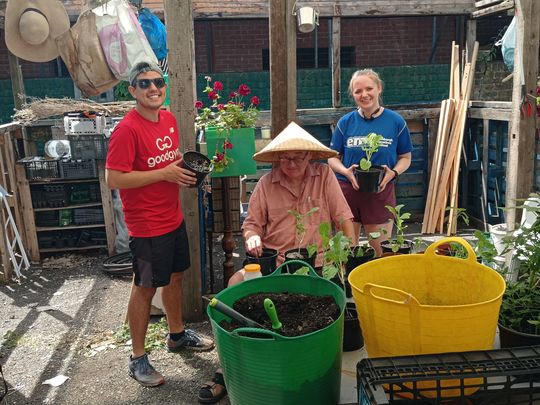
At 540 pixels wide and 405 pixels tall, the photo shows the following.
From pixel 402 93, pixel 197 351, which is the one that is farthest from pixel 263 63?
pixel 197 351

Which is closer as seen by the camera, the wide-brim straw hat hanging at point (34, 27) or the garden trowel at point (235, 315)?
the garden trowel at point (235, 315)

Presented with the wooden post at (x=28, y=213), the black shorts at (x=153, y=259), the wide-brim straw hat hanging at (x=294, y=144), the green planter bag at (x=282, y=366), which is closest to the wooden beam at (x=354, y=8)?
the wooden post at (x=28, y=213)

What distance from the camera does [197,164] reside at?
3.04m

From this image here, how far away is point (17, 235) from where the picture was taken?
18.8 feet

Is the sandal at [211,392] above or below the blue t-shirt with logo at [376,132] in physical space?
below

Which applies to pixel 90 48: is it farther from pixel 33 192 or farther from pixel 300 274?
pixel 300 274

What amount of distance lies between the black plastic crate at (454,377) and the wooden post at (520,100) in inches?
126

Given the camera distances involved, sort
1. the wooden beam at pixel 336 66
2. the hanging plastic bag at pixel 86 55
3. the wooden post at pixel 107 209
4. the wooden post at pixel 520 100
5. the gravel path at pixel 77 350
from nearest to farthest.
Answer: the gravel path at pixel 77 350
the wooden post at pixel 520 100
the hanging plastic bag at pixel 86 55
the wooden post at pixel 107 209
the wooden beam at pixel 336 66

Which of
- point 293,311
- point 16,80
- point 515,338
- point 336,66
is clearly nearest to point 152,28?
point 336,66

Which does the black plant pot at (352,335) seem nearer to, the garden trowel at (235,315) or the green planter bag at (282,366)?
the green planter bag at (282,366)

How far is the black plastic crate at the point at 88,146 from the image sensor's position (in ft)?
19.9

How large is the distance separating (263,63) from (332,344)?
11.0 meters

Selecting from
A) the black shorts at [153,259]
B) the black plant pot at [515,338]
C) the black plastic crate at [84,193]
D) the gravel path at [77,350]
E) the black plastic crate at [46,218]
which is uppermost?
the black plant pot at [515,338]

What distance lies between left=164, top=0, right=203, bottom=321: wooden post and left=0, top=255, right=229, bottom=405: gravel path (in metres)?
0.83
